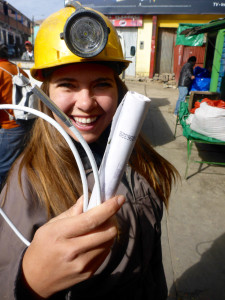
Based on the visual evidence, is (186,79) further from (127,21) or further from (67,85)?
(127,21)

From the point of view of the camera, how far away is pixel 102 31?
84cm

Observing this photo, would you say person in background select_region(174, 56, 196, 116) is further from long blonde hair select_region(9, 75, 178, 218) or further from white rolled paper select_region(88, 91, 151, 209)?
white rolled paper select_region(88, 91, 151, 209)

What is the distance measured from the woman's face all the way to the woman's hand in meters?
0.47

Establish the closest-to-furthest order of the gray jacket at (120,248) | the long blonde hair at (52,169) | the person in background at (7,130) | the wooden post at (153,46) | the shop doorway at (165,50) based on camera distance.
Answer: the gray jacket at (120,248)
the long blonde hair at (52,169)
the person in background at (7,130)
the wooden post at (153,46)
the shop doorway at (165,50)

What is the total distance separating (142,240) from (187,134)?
3.48 metres

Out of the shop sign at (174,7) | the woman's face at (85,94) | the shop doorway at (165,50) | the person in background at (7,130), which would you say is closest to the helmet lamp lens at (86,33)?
the woman's face at (85,94)

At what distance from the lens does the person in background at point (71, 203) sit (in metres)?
0.63

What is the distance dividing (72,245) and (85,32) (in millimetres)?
714

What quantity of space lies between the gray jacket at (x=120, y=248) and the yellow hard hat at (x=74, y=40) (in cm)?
51

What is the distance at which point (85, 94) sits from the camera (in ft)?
3.23

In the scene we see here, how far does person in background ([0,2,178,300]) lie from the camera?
2.06 feet

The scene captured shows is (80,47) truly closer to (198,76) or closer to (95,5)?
(198,76)

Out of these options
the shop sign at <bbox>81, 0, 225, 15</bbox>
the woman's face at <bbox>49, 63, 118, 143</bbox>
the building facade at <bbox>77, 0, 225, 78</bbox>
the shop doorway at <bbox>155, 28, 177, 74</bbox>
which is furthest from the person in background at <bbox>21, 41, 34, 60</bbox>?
the shop doorway at <bbox>155, 28, 177, 74</bbox>

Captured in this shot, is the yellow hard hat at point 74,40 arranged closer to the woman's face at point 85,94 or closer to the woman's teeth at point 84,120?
the woman's face at point 85,94
